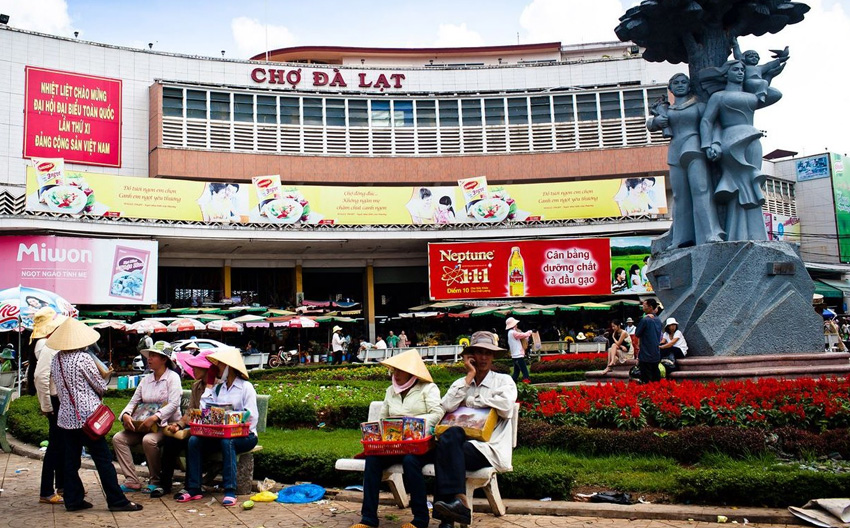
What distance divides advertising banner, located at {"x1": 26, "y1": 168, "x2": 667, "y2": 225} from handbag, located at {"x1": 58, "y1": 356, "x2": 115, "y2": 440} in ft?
79.8

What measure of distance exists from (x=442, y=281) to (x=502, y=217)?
3904 mm

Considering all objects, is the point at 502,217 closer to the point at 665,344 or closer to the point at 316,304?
the point at 316,304

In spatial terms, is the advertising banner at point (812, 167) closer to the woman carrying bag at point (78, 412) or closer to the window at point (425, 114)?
the window at point (425, 114)

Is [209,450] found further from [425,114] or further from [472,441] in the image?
[425,114]

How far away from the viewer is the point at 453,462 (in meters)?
5.58

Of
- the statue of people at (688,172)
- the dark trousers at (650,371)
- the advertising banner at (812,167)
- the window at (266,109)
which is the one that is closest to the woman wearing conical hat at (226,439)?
the dark trousers at (650,371)

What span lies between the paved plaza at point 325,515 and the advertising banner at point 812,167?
48.4 metres

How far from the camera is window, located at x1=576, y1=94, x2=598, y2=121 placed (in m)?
36.6

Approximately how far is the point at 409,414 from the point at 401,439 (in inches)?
16.3

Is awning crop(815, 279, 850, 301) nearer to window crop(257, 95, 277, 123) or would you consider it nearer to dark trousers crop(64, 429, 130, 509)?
window crop(257, 95, 277, 123)

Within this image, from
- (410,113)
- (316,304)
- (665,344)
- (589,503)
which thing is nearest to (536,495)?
(589,503)

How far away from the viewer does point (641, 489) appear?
6332 mm

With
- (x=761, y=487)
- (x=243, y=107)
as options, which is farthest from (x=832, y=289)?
(x=761, y=487)

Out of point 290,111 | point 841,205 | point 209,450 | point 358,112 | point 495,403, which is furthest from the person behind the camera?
point 841,205
